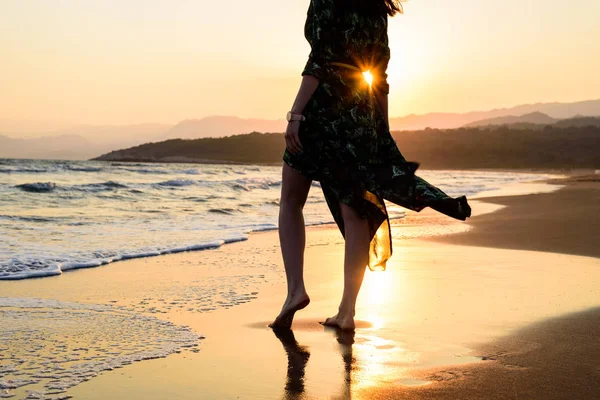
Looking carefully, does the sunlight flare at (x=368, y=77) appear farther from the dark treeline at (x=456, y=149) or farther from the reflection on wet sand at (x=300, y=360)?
the dark treeline at (x=456, y=149)

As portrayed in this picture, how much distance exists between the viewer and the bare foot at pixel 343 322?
298cm

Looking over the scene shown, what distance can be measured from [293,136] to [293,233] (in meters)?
0.47

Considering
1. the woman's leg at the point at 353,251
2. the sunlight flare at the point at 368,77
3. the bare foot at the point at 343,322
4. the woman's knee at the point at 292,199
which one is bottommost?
the bare foot at the point at 343,322

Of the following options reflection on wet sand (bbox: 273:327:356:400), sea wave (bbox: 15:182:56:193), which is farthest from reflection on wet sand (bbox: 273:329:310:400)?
sea wave (bbox: 15:182:56:193)

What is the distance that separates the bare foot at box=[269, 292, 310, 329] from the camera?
3064 millimetres

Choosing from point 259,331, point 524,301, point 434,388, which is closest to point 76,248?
point 259,331

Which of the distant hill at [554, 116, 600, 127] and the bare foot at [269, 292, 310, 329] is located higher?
the distant hill at [554, 116, 600, 127]

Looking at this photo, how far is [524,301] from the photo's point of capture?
11.8 feet

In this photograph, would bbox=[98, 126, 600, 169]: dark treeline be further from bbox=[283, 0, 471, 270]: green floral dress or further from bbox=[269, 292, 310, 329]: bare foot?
bbox=[269, 292, 310, 329]: bare foot

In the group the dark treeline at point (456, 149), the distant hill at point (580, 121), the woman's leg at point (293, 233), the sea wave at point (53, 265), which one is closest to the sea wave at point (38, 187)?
the sea wave at point (53, 265)

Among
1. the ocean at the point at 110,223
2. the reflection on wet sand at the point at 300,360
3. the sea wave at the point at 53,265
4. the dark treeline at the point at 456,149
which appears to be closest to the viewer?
the reflection on wet sand at the point at 300,360

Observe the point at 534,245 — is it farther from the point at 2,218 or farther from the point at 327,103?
the point at 2,218

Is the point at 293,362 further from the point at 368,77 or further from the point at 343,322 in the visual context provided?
the point at 368,77

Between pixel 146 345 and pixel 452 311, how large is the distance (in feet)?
4.76
